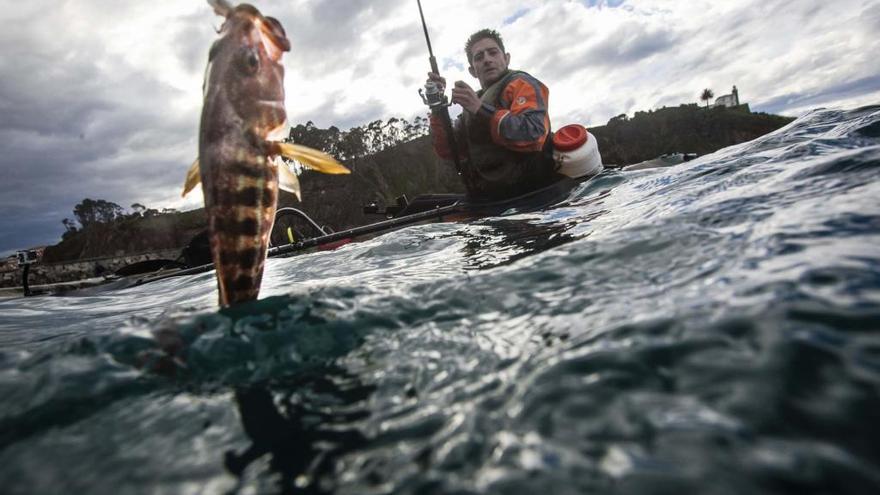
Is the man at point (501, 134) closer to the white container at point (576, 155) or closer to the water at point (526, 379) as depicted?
the white container at point (576, 155)

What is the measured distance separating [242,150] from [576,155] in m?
7.60

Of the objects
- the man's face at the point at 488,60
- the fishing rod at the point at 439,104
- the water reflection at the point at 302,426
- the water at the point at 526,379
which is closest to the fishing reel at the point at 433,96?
the fishing rod at the point at 439,104

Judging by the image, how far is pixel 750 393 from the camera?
1.24 metres

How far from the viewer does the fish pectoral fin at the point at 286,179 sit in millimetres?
2334

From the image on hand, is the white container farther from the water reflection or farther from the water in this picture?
the water reflection

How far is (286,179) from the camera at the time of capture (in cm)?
241

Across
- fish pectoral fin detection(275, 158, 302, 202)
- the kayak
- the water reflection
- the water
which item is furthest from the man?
the water reflection

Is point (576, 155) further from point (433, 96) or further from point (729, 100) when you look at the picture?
point (729, 100)

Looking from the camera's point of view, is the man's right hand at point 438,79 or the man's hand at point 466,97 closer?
the man's hand at point 466,97

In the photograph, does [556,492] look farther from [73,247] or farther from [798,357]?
[73,247]

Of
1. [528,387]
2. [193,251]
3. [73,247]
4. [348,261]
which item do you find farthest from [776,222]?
[73,247]

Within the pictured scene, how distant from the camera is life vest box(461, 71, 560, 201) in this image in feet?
28.8

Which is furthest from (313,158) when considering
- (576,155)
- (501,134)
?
(576,155)

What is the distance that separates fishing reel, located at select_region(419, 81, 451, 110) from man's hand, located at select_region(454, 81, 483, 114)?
1.01 feet
